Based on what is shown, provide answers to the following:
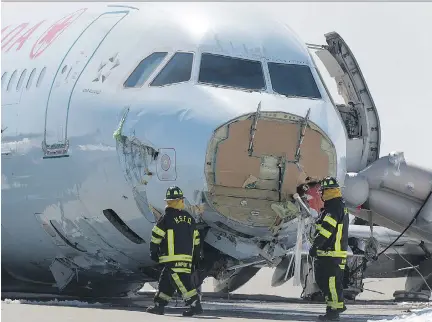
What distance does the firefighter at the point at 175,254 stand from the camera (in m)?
14.1

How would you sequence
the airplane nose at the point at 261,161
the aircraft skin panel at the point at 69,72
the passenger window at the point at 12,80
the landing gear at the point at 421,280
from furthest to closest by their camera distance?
the landing gear at the point at 421,280 < the passenger window at the point at 12,80 < the aircraft skin panel at the point at 69,72 < the airplane nose at the point at 261,161

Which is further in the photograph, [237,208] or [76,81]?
[76,81]

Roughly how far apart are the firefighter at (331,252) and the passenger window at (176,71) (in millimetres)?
2395

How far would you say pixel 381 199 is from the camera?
21156 millimetres

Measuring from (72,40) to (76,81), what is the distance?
952 mm

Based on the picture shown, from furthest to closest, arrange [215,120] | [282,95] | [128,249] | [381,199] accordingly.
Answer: [381,199] → [128,249] → [282,95] → [215,120]

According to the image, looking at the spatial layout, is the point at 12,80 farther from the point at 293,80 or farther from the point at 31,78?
the point at 293,80

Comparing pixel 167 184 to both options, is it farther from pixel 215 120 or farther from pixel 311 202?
pixel 311 202

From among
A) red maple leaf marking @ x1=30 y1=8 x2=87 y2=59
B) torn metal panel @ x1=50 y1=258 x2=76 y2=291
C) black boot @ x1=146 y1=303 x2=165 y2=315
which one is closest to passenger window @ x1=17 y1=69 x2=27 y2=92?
red maple leaf marking @ x1=30 y1=8 x2=87 y2=59

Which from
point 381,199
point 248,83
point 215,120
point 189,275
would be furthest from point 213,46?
point 381,199

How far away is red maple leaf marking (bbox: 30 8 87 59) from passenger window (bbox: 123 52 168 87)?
237 centimetres

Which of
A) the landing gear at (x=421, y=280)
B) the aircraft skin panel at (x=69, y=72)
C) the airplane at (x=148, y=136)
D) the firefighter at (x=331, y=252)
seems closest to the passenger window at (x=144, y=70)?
the airplane at (x=148, y=136)

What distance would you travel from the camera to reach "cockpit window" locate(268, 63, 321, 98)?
47.9ft

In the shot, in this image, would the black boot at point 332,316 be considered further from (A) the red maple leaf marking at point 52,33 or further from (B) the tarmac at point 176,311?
(A) the red maple leaf marking at point 52,33
